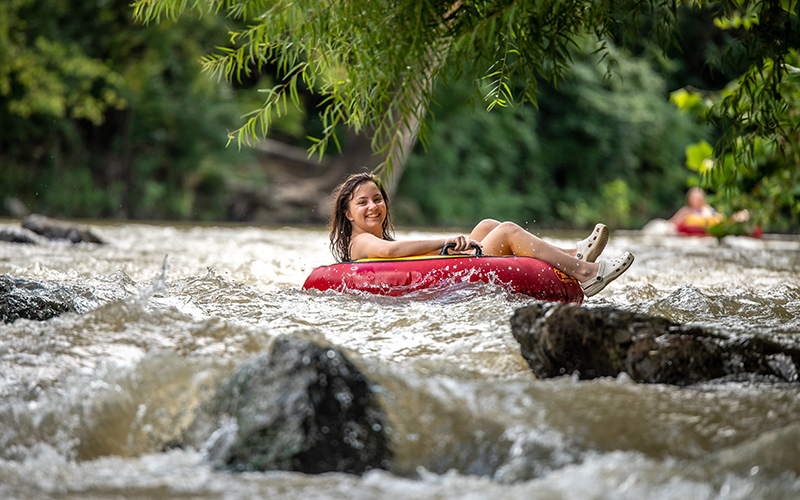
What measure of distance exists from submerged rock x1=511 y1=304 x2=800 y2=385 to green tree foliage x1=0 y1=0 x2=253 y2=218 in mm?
12366

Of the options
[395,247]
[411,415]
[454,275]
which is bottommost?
[411,415]

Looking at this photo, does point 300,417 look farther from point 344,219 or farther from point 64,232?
point 64,232

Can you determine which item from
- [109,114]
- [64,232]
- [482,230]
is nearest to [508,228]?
[482,230]

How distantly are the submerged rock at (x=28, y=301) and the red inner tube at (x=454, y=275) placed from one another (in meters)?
1.54

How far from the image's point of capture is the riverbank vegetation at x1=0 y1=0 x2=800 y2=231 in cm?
307

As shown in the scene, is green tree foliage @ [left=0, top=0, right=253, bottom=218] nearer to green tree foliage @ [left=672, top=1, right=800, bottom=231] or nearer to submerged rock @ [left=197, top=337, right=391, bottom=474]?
green tree foliage @ [left=672, top=1, right=800, bottom=231]

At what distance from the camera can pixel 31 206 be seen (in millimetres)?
13812

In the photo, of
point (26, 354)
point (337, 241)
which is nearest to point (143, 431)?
point (26, 354)

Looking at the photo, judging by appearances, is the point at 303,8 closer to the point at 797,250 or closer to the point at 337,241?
the point at 337,241

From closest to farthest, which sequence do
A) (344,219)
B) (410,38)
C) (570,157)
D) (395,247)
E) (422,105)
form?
(410,38)
(422,105)
(395,247)
(344,219)
(570,157)

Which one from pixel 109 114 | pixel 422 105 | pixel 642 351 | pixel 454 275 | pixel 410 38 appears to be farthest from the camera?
pixel 109 114

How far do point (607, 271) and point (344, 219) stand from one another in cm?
185

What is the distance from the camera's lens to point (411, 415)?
2.18 meters

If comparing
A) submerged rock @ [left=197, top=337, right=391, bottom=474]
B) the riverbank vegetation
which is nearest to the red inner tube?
the riverbank vegetation
